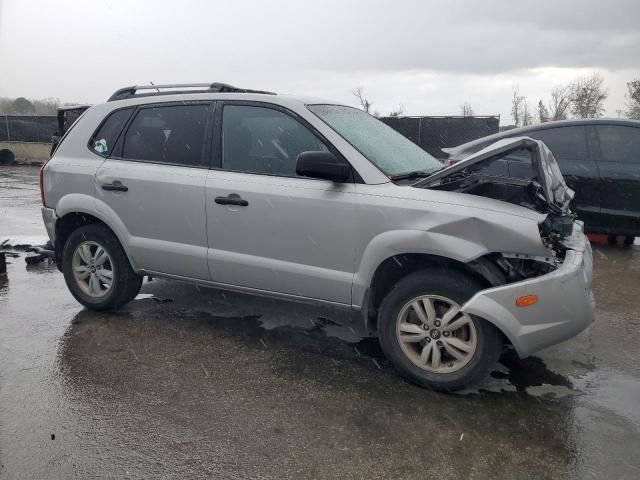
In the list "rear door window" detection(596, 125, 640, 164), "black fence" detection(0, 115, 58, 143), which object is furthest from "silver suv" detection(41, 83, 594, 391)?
"black fence" detection(0, 115, 58, 143)

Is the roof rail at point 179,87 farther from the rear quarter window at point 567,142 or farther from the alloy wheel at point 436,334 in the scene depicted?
the rear quarter window at point 567,142

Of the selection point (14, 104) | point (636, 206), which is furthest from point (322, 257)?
point (14, 104)

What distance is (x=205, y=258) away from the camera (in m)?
4.04

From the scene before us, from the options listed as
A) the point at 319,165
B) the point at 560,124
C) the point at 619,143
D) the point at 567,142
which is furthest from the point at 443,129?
the point at 319,165

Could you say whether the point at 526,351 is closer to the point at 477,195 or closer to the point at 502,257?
the point at 502,257

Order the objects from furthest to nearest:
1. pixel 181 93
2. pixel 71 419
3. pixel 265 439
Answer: pixel 181 93
pixel 71 419
pixel 265 439

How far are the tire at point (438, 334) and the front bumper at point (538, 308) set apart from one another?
0.39 feet

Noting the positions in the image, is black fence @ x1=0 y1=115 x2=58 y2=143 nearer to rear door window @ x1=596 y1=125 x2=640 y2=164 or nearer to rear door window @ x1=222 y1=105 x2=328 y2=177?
rear door window @ x1=222 y1=105 x2=328 y2=177

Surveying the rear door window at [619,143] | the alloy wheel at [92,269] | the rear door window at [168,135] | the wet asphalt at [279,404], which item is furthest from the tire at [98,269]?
the rear door window at [619,143]

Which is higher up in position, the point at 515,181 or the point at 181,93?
the point at 181,93

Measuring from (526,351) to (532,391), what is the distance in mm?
402

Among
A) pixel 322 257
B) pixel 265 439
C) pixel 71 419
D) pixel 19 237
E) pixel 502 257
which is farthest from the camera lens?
pixel 19 237

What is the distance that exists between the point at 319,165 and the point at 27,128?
23.2 metres

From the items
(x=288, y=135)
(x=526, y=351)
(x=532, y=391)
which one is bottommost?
(x=532, y=391)
